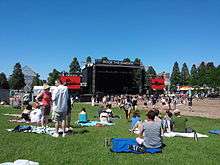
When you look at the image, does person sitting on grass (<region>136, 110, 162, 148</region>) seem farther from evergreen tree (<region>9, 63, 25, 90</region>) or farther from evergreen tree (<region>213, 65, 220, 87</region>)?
evergreen tree (<region>9, 63, 25, 90</region>)

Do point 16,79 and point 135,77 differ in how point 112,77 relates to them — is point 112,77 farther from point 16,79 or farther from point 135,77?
point 16,79

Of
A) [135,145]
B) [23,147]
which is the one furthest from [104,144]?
[23,147]

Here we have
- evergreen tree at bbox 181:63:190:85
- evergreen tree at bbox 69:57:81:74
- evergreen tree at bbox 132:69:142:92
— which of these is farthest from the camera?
evergreen tree at bbox 181:63:190:85

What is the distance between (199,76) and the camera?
13588 centimetres

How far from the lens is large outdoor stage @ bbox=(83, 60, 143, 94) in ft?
350

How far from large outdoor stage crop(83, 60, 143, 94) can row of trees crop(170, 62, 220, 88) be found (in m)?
22.5

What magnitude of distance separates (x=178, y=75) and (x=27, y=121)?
15596 cm

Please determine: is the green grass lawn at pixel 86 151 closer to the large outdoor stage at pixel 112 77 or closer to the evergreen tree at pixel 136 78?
the large outdoor stage at pixel 112 77

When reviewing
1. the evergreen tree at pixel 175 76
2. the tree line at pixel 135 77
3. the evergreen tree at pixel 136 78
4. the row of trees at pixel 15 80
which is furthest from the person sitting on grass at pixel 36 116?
the evergreen tree at pixel 175 76

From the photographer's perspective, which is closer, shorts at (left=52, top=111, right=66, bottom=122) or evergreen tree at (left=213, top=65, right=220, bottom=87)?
shorts at (left=52, top=111, right=66, bottom=122)

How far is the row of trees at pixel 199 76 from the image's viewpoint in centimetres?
11815

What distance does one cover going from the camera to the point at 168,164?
368 inches

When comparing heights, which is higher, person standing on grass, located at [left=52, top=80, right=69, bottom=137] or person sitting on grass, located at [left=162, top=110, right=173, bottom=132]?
person standing on grass, located at [left=52, top=80, right=69, bottom=137]

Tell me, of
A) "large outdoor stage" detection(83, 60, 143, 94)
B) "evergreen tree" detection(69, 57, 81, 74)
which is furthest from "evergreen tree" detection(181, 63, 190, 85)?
"large outdoor stage" detection(83, 60, 143, 94)
